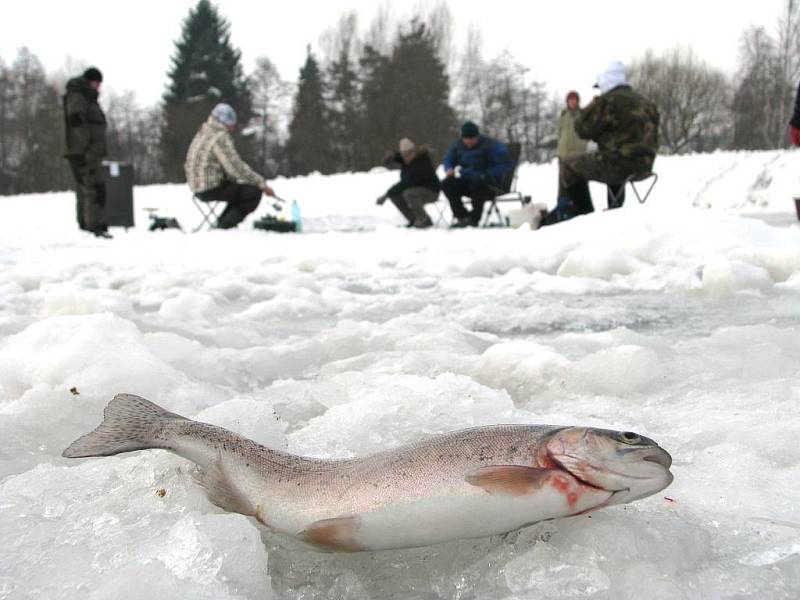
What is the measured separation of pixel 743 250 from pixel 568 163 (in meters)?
3.56

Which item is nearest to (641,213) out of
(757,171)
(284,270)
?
(284,270)

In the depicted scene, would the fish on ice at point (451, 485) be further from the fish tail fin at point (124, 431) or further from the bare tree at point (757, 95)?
the bare tree at point (757, 95)

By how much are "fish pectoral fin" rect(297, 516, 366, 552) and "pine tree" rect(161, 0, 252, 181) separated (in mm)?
41116

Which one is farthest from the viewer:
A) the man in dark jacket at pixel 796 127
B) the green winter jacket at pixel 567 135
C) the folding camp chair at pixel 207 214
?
the green winter jacket at pixel 567 135

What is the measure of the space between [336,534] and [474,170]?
10514mm

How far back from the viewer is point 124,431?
1368mm

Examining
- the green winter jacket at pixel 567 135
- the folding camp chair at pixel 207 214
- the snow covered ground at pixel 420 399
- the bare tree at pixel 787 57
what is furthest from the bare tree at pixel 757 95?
the snow covered ground at pixel 420 399

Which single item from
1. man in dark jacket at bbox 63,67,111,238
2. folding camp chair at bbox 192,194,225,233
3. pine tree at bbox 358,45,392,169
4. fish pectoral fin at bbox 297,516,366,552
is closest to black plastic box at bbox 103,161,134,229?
folding camp chair at bbox 192,194,225,233

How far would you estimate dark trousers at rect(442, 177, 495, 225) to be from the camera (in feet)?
37.2

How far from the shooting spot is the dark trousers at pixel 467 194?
37.2ft

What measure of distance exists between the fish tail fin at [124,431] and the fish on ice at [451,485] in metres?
0.01

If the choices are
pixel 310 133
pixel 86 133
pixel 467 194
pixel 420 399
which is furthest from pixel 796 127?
pixel 310 133

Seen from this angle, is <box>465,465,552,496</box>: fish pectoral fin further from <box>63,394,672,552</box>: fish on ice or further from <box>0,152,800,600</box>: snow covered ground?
<box>0,152,800,600</box>: snow covered ground

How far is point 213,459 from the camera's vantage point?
133cm
